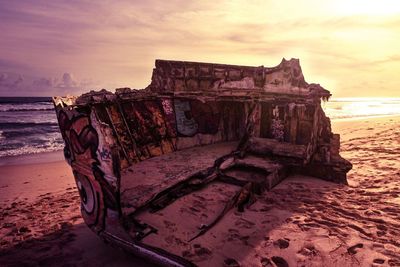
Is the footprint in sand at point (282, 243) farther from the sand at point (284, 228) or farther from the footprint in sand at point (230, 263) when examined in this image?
the footprint in sand at point (230, 263)

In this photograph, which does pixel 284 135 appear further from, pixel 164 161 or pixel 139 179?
pixel 139 179

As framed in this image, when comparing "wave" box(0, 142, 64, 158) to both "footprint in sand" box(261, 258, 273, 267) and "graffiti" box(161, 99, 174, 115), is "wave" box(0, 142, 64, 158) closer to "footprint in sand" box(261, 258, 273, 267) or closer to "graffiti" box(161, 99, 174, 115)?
"graffiti" box(161, 99, 174, 115)

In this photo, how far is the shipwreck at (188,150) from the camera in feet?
14.9

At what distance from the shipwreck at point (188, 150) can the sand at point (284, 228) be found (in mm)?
449

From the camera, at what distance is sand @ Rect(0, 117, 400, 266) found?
457cm

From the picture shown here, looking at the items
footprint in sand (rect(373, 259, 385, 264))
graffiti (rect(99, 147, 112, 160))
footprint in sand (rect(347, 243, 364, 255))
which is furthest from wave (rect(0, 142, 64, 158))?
footprint in sand (rect(373, 259, 385, 264))

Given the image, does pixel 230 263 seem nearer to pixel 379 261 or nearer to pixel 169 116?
pixel 379 261

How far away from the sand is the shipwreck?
0.45 meters

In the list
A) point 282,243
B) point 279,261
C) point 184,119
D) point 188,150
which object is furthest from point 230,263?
point 184,119

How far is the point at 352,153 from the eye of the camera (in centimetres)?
1209

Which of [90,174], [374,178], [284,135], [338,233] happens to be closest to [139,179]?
[90,174]

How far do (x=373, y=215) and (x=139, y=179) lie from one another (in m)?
4.98

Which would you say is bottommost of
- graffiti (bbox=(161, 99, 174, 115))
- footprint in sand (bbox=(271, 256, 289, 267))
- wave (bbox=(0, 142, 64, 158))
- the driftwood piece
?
wave (bbox=(0, 142, 64, 158))

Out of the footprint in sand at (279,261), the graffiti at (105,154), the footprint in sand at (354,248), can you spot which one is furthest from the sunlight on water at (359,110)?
the graffiti at (105,154)
